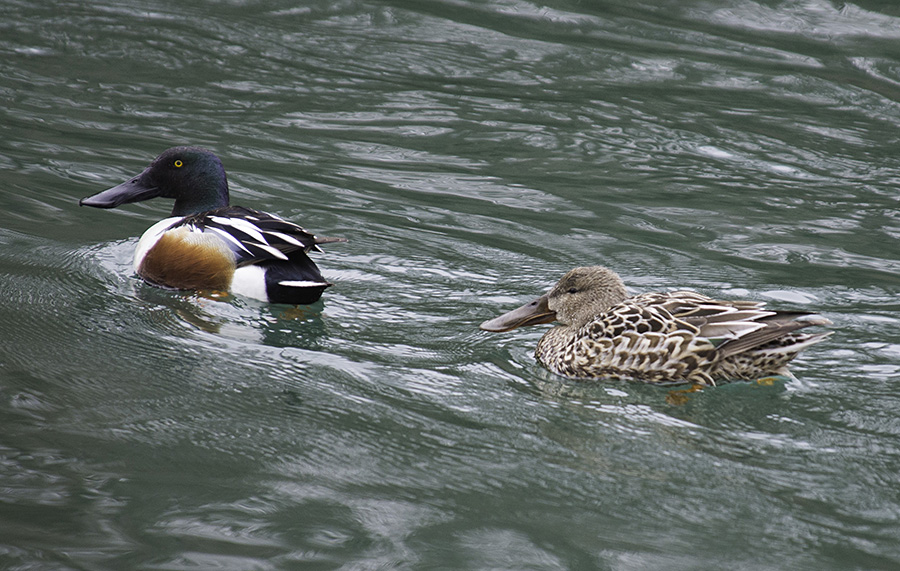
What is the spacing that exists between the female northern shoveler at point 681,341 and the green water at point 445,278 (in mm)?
133

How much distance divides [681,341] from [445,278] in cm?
207

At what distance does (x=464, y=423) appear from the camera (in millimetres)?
4988

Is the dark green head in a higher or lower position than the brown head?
higher

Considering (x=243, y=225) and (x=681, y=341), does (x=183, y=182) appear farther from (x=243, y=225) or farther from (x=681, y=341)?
(x=681, y=341)

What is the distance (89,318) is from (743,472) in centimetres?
380

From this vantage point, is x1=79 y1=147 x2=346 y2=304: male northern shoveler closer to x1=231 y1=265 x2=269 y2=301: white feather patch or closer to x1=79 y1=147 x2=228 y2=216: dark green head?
x1=231 y1=265 x2=269 y2=301: white feather patch

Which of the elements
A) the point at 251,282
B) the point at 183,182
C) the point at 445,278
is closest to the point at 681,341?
the point at 445,278

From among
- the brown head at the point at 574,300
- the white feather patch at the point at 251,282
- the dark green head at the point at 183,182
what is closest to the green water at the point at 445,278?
the white feather patch at the point at 251,282

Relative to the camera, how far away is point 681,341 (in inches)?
218

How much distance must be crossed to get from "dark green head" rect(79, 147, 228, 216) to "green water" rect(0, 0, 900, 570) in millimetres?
437

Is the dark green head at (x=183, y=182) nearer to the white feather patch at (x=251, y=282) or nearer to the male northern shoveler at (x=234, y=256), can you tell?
the male northern shoveler at (x=234, y=256)

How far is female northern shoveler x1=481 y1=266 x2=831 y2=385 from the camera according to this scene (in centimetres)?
543

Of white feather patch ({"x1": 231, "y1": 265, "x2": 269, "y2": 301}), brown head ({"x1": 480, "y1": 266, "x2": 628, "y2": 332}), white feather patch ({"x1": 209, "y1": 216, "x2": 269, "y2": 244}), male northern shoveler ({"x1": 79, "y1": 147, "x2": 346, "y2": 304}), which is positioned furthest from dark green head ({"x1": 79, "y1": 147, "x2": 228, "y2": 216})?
brown head ({"x1": 480, "y1": 266, "x2": 628, "y2": 332})

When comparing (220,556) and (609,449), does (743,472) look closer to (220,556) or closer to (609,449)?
(609,449)
